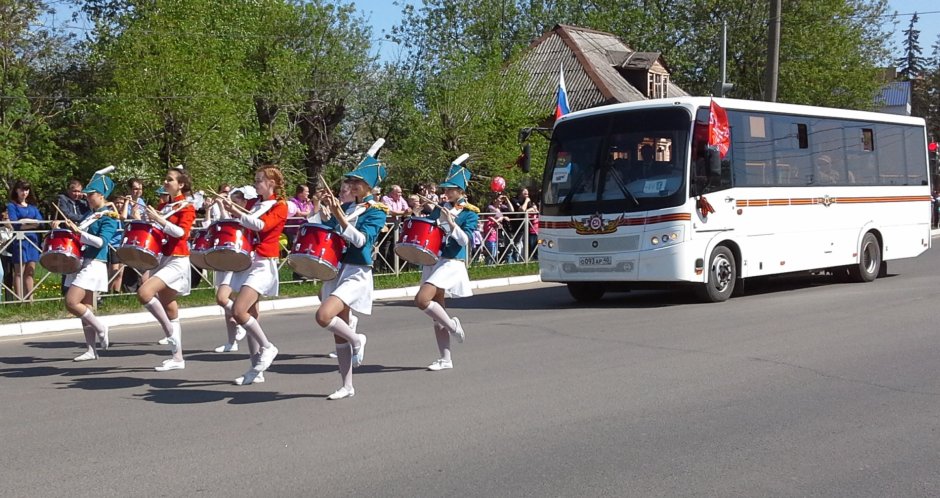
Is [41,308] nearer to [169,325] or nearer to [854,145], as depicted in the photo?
[169,325]

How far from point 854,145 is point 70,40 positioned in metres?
32.7

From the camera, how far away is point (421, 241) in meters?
9.29

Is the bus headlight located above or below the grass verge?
above

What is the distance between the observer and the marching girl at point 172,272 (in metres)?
10.0

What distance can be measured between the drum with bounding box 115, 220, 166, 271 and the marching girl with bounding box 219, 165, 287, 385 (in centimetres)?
139

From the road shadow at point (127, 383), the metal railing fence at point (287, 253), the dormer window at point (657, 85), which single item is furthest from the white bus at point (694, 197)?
the dormer window at point (657, 85)

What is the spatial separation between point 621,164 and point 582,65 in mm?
37874

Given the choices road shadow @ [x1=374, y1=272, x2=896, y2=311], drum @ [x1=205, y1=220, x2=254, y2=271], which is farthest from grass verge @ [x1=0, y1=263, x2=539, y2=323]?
drum @ [x1=205, y1=220, x2=254, y2=271]

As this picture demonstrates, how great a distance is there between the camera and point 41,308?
1490 centimetres

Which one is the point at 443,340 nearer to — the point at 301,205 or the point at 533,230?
the point at 301,205

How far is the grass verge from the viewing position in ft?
47.2

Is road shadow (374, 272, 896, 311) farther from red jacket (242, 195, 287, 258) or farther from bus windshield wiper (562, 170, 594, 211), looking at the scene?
red jacket (242, 195, 287, 258)

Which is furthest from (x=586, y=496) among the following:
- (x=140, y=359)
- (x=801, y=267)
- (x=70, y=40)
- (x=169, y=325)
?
(x=70, y=40)

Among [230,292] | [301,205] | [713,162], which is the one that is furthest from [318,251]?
[301,205]
